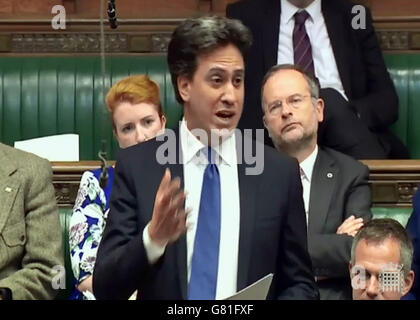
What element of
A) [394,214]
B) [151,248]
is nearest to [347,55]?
[394,214]

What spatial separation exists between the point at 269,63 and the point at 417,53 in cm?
56

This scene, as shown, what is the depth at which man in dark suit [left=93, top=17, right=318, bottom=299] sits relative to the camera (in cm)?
135

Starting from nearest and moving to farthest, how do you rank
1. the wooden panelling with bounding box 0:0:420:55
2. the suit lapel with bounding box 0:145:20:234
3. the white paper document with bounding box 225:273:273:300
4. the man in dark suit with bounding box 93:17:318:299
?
the white paper document with bounding box 225:273:273:300 < the man in dark suit with bounding box 93:17:318:299 < the suit lapel with bounding box 0:145:20:234 < the wooden panelling with bounding box 0:0:420:55

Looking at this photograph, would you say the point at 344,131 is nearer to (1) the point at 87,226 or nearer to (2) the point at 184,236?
(1) the point at 87,226

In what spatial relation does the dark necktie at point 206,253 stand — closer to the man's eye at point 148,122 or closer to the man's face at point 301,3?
the man's eye at point 148,122

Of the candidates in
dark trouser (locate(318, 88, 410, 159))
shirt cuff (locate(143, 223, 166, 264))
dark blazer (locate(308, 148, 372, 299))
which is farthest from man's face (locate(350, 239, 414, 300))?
dark trouser (locate(318, 88, 410, 159))

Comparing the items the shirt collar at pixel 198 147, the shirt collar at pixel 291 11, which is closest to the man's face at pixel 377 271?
the shirt collar at pixel 198 147

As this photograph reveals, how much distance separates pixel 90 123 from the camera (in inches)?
114

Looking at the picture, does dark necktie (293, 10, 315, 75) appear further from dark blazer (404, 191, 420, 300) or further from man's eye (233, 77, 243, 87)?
man's eye (233, 77, 243, 87)

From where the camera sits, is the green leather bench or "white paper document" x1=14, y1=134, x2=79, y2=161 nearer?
"white paper document" x1=14, y1=134, x2=79, y2=161

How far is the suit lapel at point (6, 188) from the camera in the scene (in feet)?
5.90

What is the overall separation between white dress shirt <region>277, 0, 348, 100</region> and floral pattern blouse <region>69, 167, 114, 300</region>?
80 centimetres

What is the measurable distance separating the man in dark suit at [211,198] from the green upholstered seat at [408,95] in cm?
144

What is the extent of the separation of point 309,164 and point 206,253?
69 centimetres
